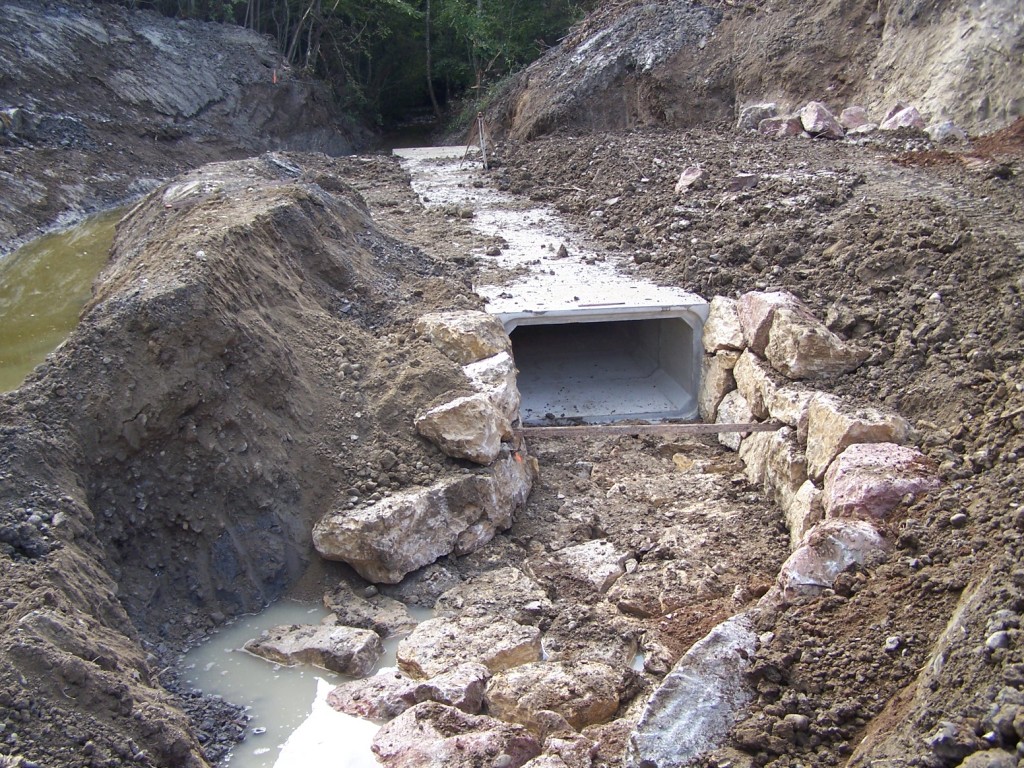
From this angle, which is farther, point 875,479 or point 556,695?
point 875,479

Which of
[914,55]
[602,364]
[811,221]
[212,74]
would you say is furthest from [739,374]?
[212,74]

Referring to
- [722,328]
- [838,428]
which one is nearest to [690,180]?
[722,328]

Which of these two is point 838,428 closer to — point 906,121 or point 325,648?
point 325,648

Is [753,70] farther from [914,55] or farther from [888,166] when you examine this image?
[888,166]

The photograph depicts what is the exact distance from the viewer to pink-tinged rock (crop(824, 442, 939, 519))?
5.04 metres

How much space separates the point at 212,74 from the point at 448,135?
564cm

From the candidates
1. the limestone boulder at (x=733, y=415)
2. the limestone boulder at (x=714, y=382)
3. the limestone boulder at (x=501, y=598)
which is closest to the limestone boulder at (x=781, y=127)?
the limestone boulder at (x=714, y=382)

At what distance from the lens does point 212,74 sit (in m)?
18.6

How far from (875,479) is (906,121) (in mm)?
7499

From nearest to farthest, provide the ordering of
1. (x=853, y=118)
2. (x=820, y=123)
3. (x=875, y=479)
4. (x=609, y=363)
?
(x=875, y=479)
(x=609, y=363)
(x=820, y=123)
(x=853, y=118)

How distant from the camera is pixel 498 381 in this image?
6688 mm

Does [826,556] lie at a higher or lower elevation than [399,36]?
lower

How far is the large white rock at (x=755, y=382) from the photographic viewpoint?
22.6ft

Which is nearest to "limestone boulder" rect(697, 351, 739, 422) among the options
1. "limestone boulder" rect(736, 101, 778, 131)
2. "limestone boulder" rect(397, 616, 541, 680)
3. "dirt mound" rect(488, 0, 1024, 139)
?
"limestone boulder" rect(397, 616, 541, 680)
